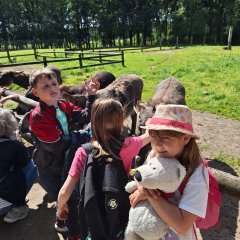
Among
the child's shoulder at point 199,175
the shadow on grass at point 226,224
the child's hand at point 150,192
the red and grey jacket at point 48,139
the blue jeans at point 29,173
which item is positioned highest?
the child's shoulder at point 199,175

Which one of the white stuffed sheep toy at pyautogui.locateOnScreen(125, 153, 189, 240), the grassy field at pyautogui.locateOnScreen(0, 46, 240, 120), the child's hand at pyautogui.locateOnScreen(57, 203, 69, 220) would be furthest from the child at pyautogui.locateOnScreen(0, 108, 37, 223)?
the grassy field at pyautogui.locateOnScreen(0, 46, 240, 120)

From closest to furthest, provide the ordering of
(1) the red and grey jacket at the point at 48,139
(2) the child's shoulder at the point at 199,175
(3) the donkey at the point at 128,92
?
1. (2) the child's shoulder at the point at 199,175
2. (1) the red and grey jacket at the point at 48,139
3. (3) the donkey at the point at 128,92

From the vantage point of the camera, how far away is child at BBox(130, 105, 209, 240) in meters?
1.51

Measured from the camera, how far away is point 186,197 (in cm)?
152

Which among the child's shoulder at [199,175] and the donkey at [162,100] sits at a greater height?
the child's shoulder at [199,175]

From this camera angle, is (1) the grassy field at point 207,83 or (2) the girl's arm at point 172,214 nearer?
(2) the girl's arm at point 172,214

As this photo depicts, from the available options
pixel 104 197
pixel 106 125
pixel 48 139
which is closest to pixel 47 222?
pixel 48 139

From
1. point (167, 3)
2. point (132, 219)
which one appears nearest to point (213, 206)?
point (132, 219)

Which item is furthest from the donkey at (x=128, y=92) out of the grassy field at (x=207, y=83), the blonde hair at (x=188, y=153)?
the blonde hair at (x=188, y=153)

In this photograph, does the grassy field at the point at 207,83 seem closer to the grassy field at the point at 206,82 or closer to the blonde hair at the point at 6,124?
the grassy field at the point at 206,82

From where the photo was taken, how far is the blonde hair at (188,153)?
1.57 metres

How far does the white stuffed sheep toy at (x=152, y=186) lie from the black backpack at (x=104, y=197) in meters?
0.24

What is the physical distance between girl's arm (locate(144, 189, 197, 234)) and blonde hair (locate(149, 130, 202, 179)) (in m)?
0.19

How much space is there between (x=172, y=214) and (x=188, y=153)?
341mm
